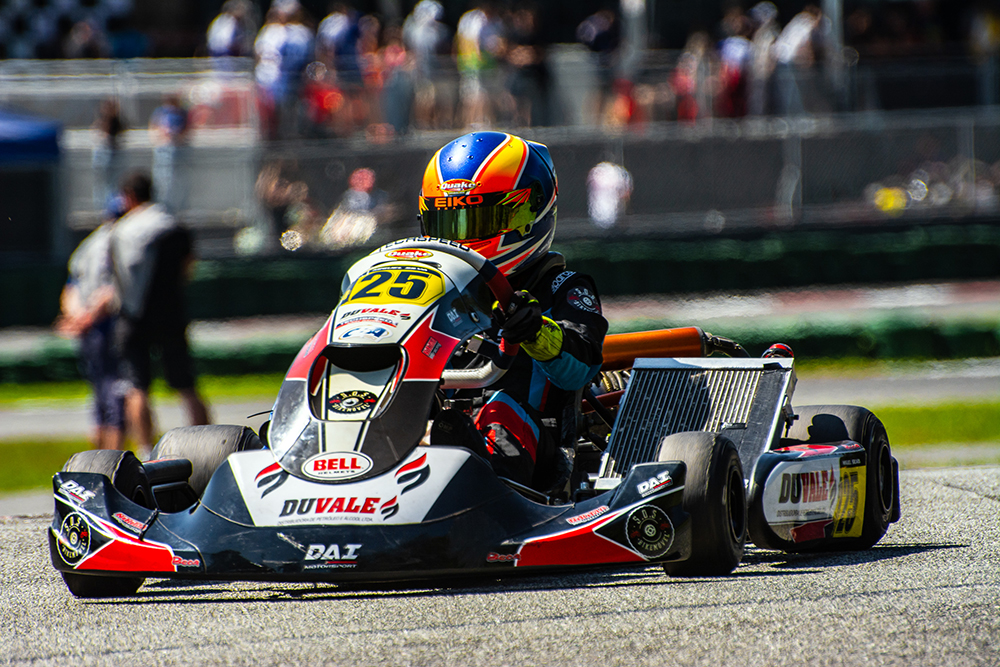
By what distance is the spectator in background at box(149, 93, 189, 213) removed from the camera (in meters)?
15.7

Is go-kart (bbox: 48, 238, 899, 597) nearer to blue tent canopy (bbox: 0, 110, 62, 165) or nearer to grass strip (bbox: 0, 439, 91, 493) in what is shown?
grass strip (bbox: 0, 439, 91, 493)

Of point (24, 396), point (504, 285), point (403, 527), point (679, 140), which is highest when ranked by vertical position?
point (504, 285)

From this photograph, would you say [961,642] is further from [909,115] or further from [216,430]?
[909,115]

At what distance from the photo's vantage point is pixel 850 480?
5.08m

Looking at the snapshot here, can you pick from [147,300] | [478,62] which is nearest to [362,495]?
[147,300]

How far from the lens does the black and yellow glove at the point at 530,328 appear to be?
434cm

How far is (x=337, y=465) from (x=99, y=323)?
5079 millimetres

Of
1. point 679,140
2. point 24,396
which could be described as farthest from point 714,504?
point 679,140

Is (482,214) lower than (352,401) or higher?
higher

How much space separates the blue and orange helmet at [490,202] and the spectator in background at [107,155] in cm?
1098

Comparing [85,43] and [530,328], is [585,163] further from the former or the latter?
[530,328]

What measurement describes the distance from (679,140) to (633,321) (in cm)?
460

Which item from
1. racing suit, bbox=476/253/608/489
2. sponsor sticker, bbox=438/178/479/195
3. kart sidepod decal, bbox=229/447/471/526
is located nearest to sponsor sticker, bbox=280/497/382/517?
kart sidepod decal, bbox=229/447/471/526

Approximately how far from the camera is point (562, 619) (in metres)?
3.77
